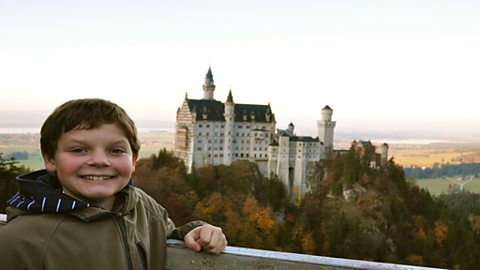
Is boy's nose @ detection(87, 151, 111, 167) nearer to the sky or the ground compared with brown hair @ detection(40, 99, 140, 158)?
nearer to the ground

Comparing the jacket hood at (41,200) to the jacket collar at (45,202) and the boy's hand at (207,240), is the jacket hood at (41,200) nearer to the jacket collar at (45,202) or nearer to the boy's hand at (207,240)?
the jacket collar at (45,202)

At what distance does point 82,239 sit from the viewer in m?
1.55

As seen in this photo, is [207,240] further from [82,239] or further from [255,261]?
[82,239]

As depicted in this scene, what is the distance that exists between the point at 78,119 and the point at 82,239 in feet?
1.37

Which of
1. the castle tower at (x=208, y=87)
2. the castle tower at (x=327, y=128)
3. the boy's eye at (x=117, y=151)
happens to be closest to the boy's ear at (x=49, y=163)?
the boy's eye at (x=117, y=151)

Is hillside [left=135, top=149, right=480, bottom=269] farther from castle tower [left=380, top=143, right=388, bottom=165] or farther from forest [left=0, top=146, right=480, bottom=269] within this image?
castle tower [left=380, top=143, right=388, bottom=165]

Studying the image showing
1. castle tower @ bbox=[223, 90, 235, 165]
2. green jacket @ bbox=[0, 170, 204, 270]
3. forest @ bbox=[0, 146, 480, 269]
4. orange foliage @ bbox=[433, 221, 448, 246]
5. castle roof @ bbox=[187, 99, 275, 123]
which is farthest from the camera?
castle roof @ bbox=[187, 99, 275, 123]

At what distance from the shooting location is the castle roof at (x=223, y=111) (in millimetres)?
44062

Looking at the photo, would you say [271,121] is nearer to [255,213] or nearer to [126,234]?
[255,213]

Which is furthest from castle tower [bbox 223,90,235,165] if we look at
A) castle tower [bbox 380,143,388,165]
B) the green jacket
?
the green jacket

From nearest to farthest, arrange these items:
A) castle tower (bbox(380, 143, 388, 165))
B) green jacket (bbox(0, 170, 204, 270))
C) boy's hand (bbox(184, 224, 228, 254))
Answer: green jacket (bbox(0, 170, 204, 270)), boy's hand (bbox(184, 224, 228, 254)), castle tower (bbox(380, 143, 388, 165))

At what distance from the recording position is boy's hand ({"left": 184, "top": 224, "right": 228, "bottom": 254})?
6.05 feet

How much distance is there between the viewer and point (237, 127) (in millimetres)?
44625

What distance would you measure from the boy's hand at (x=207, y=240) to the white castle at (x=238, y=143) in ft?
133
